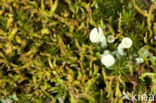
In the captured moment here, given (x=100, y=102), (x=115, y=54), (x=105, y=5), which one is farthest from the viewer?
(x=105, y=5)

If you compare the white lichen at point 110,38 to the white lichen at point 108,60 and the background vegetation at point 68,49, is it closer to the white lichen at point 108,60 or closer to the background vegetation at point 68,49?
the background vegetation at point 68,49

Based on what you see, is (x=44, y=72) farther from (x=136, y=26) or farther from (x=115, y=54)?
(x=136, y=26)

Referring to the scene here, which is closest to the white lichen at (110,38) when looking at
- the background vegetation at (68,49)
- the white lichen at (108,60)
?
the background vegetation at (68,49)

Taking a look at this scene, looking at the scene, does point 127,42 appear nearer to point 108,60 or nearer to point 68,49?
point 108,60

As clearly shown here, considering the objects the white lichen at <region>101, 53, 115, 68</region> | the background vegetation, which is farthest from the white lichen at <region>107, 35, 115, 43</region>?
the white lichen at <region>101, 53, 115, 68</region>

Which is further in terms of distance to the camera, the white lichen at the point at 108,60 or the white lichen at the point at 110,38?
the white lichen at the point at 110,38

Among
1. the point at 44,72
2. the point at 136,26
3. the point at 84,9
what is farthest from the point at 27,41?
the point at 136,26

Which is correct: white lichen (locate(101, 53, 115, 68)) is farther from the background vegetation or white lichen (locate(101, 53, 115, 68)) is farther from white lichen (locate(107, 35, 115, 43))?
white lichen (locate(107, 35, 115, 43))

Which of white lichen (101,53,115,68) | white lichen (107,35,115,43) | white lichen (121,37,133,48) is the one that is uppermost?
white lichen (107,35,115,43)
